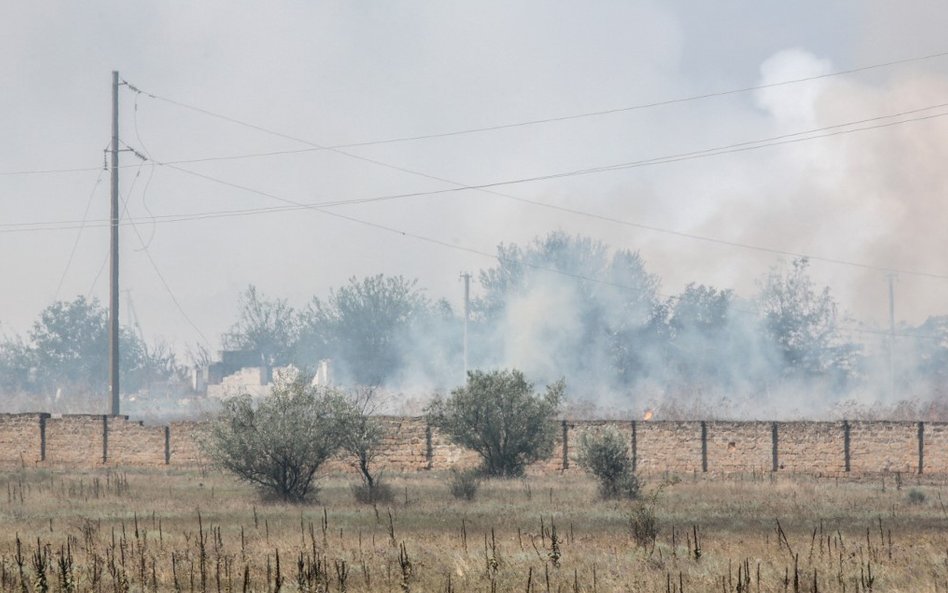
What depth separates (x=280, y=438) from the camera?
27.6 meters

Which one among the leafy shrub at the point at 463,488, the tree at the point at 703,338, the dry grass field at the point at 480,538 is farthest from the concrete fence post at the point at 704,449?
the tree at the point at 703,338

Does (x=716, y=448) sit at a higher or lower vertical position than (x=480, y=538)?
higher

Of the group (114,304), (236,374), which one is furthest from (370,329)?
(114,304)

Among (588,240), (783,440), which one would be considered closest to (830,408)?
(588,240)

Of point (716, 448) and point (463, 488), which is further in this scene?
point (716, 448)

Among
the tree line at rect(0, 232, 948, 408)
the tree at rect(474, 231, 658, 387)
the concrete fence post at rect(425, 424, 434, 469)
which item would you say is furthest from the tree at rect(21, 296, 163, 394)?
the concrete fence post at rect(425, 424, 434, 469)

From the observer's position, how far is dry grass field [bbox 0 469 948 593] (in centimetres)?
1491

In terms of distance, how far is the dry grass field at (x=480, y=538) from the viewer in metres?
14.9

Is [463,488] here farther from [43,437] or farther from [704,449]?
[43,437]

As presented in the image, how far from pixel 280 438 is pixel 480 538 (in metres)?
9.06

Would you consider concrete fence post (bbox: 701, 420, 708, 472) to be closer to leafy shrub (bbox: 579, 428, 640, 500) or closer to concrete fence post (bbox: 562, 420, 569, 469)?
concrete fence post (bbox: 562, 420, 569, 469)

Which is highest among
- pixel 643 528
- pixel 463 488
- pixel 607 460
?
pixel 607 460

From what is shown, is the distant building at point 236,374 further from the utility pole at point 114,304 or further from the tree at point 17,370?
the utility pole at point 114,304

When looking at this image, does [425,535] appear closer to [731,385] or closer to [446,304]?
[731,385]
